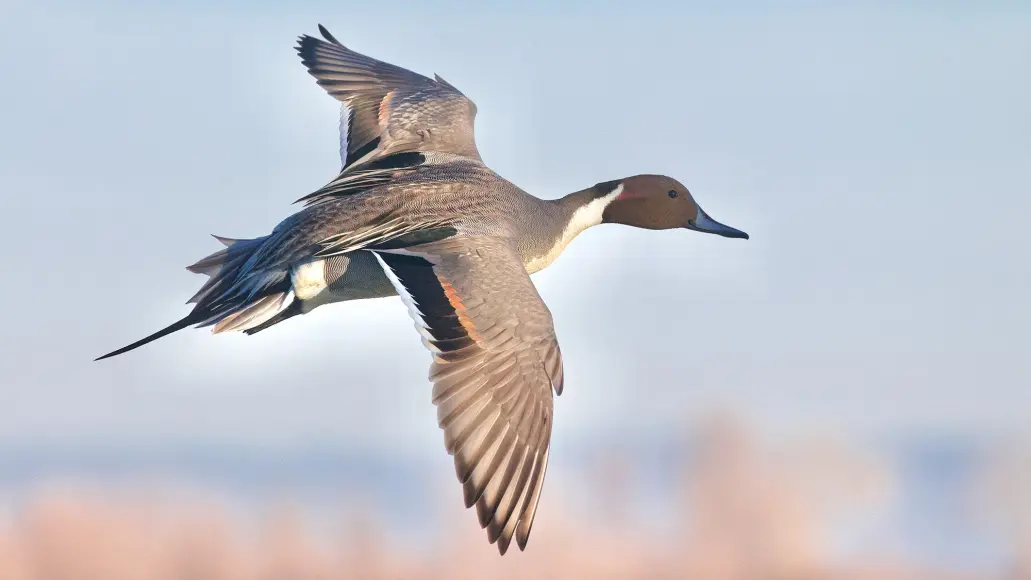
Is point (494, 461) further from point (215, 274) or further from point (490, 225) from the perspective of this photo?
point (215, 274)

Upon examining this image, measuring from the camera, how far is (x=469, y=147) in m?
7.44

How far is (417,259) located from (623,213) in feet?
7.62

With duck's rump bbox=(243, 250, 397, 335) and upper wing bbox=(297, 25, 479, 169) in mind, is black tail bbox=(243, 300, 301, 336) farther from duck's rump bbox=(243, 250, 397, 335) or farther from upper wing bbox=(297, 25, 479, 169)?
upper wing bbox=(297, 25, 479, 169)

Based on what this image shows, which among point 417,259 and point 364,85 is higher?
point 364,85

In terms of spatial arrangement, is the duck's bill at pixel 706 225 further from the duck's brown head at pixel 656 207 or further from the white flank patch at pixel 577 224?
the white flank patch at pixel 577 224

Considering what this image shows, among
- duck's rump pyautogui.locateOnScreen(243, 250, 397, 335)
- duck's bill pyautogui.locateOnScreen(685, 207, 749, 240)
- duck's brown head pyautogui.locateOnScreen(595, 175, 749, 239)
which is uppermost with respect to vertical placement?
duck's brown head pyautogui.locateOnScreen(595, 175, 749, 239)

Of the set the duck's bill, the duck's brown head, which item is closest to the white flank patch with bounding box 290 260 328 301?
the duck's brown head

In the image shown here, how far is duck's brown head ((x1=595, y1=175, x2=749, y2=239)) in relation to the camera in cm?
734

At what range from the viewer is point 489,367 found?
4.98 m

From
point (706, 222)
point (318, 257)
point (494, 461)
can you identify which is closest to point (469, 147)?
point (706, 222)

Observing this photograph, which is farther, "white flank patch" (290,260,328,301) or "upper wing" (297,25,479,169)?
"upper wing" (297,25,479,169)

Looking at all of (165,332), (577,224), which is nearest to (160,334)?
(165,332)

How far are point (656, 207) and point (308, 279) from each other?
8.27ft

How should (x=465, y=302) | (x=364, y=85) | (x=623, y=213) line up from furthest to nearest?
(x=364, y=85), (x=623, y=213), (x=465, y=302)
